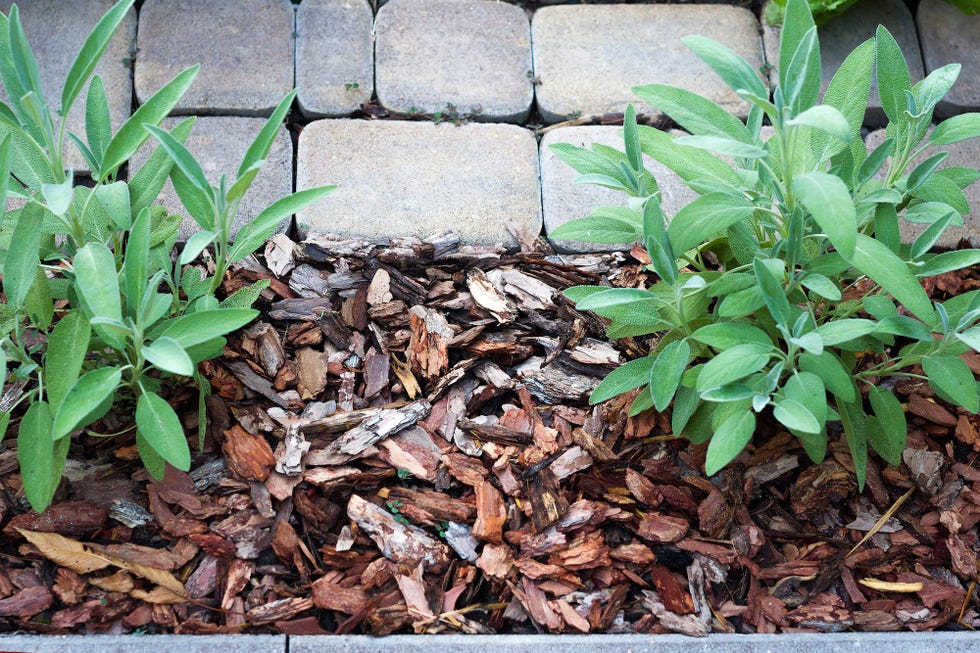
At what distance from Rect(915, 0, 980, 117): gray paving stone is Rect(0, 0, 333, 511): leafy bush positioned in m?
1.69

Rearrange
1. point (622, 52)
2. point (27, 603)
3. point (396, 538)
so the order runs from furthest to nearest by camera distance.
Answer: point (622, 52), point (396, 538), point (27, 603)

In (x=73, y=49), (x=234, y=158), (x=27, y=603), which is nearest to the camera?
(x=27, y=603)

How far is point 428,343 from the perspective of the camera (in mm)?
1787

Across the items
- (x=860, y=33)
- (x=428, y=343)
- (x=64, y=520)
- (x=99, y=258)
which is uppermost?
(x=860, y=33)

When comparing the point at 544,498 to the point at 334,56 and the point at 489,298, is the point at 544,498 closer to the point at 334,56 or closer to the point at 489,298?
the point at 489,298

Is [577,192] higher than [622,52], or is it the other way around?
[622,52]

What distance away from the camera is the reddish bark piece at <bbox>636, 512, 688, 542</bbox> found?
159 cm

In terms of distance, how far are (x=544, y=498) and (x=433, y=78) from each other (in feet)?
3.69

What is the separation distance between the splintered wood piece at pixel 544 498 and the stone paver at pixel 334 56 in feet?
3.41

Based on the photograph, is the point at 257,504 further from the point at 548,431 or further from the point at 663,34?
the point at 663,34

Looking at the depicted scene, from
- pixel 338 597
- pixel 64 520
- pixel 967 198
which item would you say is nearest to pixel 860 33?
pixel 967 198

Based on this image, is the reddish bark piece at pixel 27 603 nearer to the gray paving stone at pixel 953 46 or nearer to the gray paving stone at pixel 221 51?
the gray paving stone at pixel 221 51

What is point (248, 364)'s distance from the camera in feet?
5.74

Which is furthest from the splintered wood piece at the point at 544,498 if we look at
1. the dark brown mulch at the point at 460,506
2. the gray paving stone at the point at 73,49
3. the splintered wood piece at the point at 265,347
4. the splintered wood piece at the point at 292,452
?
the gray paving stone at the point at 73,49
